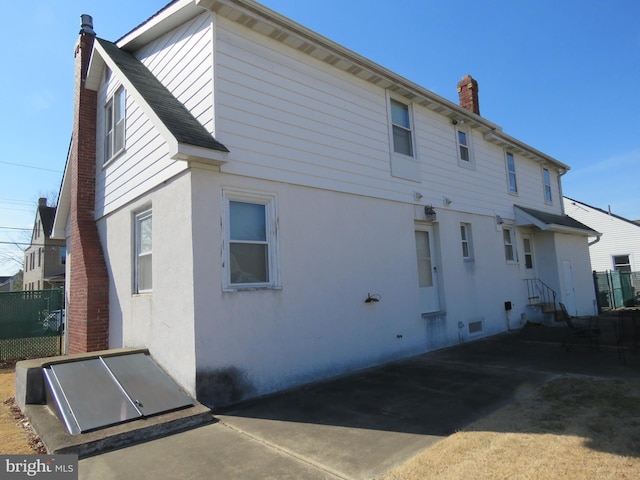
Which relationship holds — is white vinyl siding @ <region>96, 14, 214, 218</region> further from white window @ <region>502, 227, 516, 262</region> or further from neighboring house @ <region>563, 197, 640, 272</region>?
neighboring house @ <region>563, 197, 640, 272</region>

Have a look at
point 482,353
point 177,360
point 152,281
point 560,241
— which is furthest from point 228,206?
point 560,241

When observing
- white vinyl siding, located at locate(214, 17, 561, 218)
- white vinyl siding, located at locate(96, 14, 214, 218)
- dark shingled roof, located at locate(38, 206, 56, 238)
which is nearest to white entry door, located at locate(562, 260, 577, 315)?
white vinyl siding, located at locate(214, 17, 561, 218)

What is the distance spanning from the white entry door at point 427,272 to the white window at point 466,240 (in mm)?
1683

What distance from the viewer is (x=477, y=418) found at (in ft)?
15.8

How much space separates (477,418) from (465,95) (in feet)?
38.5

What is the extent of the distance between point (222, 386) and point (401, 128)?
6.87 m

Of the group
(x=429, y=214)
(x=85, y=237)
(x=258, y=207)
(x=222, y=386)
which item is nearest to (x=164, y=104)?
(x=258, y=207)

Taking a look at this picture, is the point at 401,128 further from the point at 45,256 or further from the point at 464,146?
the point at 45,256

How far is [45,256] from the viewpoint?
36.7 meters

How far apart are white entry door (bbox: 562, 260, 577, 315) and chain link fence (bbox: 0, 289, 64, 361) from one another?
619 inches

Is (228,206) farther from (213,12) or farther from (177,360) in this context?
(213,12)

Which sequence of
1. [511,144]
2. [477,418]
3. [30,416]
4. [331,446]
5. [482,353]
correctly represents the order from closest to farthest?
[331,446] → [477,418] → [30,416] → [482,353] → [511,144]

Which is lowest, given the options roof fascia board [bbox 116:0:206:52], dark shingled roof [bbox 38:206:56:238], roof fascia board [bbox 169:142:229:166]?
roof fascia board [bbox 169:142:229:166]

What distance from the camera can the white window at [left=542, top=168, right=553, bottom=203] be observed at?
15891 millimetres
